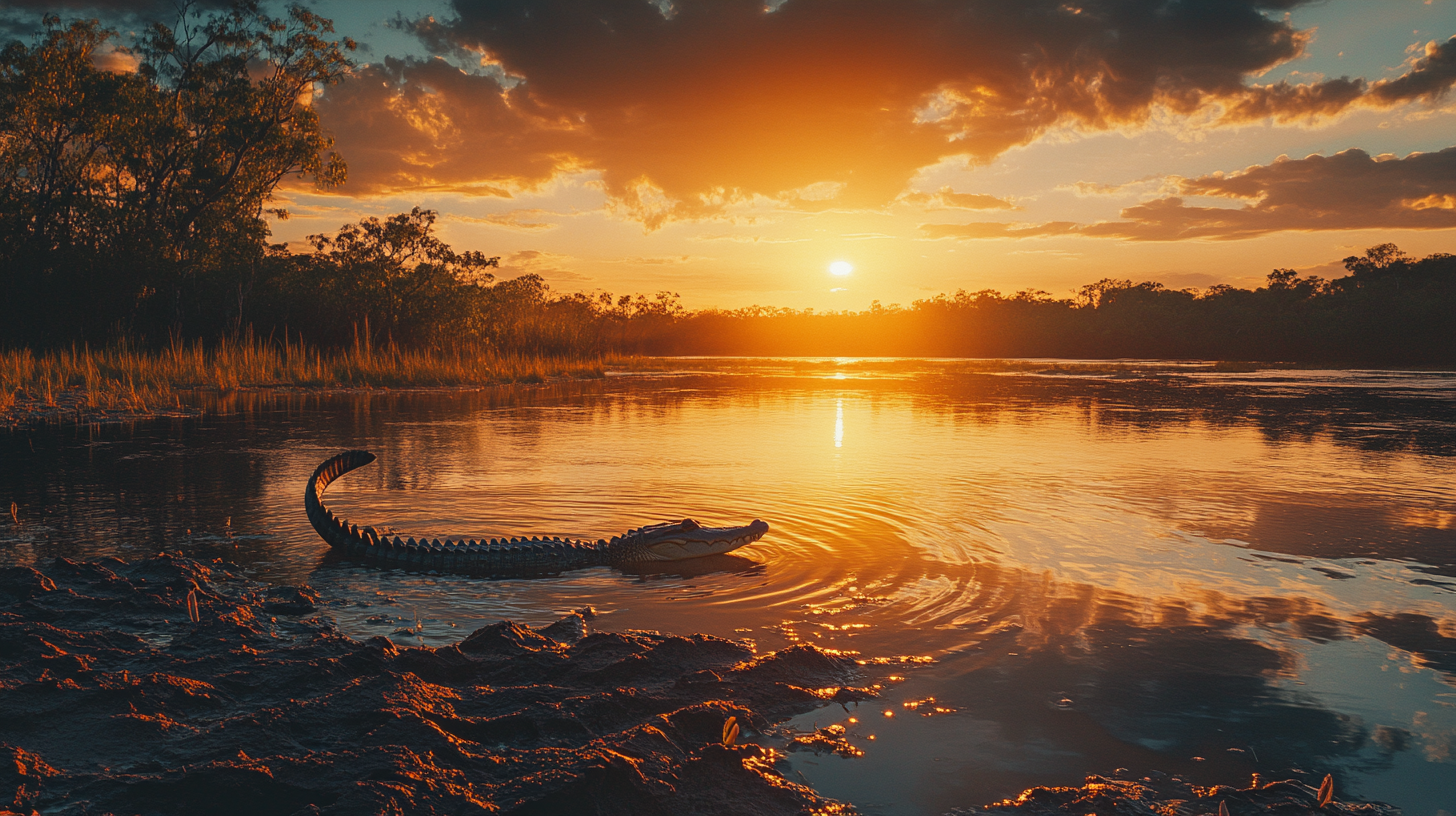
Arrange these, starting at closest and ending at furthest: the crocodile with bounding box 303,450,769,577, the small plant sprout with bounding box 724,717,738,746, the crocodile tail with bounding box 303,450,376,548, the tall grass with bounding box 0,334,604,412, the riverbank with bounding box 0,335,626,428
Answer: the small plant sprout with bounding box 724,717,738,746
the crocodile with bounding box 303,450,769,577
the crocodile tail with bounding box 303,450,376,548
the riverbank with bounding box 0,335,626,428
the tall grass with bounding box 0,334,604,412

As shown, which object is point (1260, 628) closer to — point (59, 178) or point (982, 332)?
point (59, 178)

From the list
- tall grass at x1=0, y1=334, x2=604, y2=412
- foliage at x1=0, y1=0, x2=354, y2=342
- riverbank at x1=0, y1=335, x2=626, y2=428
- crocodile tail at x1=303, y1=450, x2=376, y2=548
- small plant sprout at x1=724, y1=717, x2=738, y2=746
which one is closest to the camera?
small plant sprout at x1=724, y1=717, x2=738, y2=746

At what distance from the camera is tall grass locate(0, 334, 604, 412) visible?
17156 mm

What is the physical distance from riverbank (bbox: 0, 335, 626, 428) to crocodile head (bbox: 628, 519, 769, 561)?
550 inches

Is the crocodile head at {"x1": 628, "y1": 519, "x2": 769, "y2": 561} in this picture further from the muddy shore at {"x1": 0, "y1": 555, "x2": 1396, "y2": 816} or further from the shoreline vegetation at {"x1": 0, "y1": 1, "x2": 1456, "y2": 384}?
the shoreline vegetation at {"x1": 0, "y1": 1, "x2": 1456, "y2": 384}

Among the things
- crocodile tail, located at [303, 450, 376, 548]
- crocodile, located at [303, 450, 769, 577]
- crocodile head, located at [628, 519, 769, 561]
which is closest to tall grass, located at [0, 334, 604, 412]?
crocodile tail, located at [303, 450, 376, 548]

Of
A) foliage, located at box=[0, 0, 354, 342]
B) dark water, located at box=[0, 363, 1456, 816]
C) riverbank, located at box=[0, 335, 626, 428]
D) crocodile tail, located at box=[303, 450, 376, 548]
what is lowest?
dark water, located at box=[0, 363, 1456, 816]

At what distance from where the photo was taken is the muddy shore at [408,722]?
2.59m

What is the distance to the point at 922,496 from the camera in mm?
8719

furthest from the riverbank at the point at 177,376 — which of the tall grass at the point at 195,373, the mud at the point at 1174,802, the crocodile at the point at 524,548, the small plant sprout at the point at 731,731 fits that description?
the mud at the point at 1174,802

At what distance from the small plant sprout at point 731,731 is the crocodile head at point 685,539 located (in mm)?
3100

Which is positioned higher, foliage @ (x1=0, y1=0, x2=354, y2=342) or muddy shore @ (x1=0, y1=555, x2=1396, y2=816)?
foliage @ (x1=0, y1=0, x2=354, y2=342)

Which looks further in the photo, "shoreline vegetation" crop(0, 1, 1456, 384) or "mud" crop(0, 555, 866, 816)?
"shoreline vegetation" crop(0, 1, 1456, 384)

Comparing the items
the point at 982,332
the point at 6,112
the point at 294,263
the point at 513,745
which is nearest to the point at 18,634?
the point at 513,745
